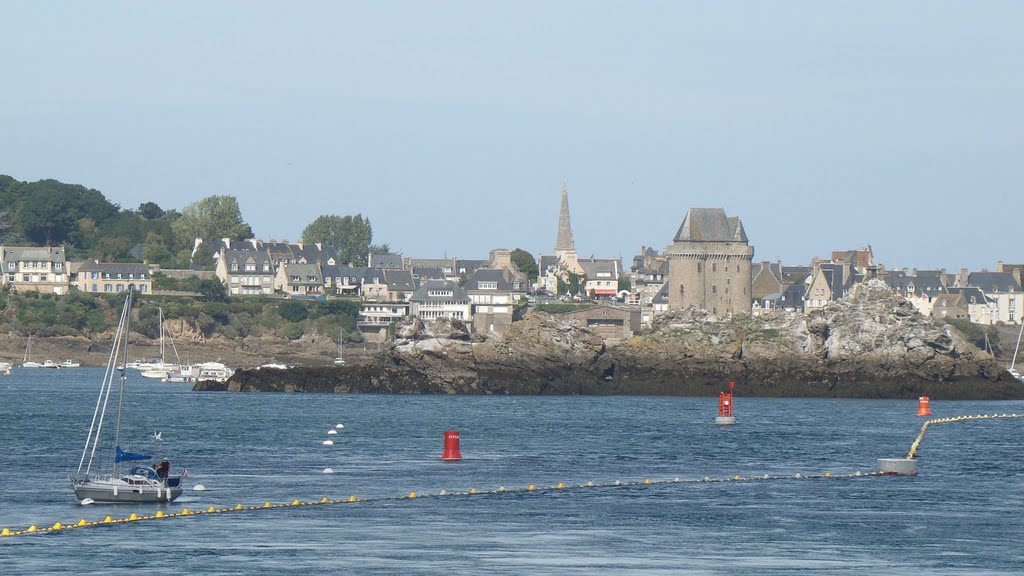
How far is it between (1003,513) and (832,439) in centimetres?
2273

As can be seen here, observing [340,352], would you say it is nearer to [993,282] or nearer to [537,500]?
[993,282]

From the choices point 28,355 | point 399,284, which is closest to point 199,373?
point 28,355

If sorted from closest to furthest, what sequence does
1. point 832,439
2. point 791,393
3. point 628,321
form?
point 832,439 → point 791,393 → point 628,321

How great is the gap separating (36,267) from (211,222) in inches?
962

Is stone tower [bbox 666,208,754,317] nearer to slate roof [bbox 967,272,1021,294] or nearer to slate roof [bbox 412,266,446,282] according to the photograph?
slate roof [bbox 967,272,1021,294]

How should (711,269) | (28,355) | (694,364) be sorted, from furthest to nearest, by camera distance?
(28,355), (711,269), (694,364)

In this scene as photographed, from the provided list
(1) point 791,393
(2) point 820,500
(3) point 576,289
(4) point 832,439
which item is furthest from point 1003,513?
(3) point 576,289

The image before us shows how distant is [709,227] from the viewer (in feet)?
375

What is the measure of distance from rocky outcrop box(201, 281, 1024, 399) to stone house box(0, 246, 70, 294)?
6006cm

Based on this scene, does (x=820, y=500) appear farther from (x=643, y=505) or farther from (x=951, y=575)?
(x=951, y=575)

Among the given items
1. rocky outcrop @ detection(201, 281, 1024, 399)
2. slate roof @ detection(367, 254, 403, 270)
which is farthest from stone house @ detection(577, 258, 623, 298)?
rocky outcrop @ detection(201, 281, 1024, 399)

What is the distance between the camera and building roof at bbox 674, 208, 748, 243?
114 metres

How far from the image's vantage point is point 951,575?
28.2m

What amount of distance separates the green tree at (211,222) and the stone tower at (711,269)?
7158cm
